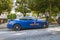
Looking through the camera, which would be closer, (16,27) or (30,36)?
(30,36)

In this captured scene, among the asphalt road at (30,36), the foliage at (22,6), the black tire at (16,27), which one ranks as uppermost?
the foliage at (22,6)

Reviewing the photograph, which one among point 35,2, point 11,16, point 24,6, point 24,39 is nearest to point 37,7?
point 35,2

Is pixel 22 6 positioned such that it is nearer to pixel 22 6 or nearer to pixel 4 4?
pixel 22 6

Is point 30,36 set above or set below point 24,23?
below

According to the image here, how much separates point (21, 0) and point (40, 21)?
1286 cm

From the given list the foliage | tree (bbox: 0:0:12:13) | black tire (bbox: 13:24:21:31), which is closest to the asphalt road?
black tire (bbox: 13:24:21:31)

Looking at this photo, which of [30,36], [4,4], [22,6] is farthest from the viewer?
[22,6]

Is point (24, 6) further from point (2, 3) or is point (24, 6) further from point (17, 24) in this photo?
point (17, 24)

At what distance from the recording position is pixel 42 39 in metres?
11.2

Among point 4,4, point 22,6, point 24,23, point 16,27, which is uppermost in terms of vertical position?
point 4,4

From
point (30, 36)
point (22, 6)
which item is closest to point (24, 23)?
point (30, 36)

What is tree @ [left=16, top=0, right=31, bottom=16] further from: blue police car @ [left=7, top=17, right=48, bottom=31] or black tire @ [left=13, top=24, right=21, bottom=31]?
black tire @ [left=13, top=24, right=21, bottom=31]

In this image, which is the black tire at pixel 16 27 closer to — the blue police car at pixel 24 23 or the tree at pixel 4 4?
the blue police car at pixel 24 23

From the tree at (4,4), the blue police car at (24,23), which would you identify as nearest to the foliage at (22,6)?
the tree at (4,4)
